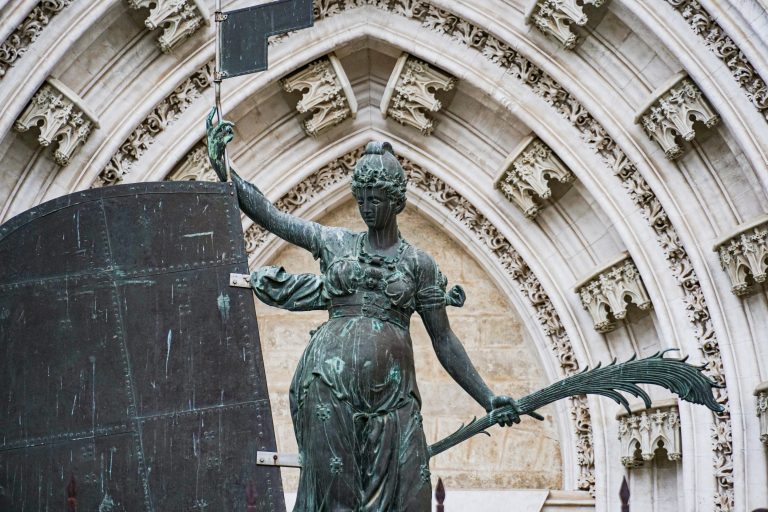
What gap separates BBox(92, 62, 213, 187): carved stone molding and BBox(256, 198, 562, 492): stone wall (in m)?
1.24

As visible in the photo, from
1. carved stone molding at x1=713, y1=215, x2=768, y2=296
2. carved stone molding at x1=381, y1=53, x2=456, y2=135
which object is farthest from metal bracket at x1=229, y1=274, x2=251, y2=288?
carved stone molding at x1=381, y1=53, x2=456, y2=135

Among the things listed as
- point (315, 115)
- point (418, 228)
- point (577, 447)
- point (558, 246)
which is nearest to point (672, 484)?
point (577, 447)

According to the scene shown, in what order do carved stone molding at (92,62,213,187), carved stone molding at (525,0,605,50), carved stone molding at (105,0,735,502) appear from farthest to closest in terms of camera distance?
carved stone molding at (92,62,213,187) < carved stone molding at (525,0,605,50) < carved stone molding at (105,0,735,502)

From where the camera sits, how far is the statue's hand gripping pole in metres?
5.80

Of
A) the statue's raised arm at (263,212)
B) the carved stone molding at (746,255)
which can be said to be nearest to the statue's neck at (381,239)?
the statue's raised arm at (263,212)

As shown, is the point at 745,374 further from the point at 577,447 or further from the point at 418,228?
the point at 418,228

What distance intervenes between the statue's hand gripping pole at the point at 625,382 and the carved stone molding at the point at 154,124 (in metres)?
5.11

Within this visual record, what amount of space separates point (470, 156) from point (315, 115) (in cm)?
105

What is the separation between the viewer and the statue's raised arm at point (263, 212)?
5914mm

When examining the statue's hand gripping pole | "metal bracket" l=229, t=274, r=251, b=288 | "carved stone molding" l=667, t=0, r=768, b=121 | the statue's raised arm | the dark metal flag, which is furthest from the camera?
"carved stone molding" l=667, t=0, r=768, b=121

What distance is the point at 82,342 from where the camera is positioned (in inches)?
241

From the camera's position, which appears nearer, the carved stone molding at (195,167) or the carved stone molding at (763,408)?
the carved stone molding at (763,408)

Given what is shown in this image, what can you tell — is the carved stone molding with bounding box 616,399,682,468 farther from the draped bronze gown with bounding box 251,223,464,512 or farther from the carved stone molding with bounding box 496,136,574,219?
the draped bronze gown with bounding box 251,223,464,512

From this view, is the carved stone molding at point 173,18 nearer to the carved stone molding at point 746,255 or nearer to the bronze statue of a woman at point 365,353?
the carved stone molding at point 746,255
